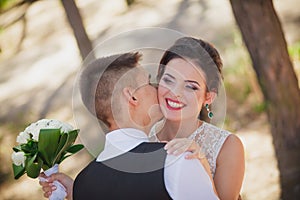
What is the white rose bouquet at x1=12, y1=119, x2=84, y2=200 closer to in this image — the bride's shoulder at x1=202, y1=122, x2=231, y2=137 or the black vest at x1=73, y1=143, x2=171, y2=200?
the black vest at x1=73, y1=143, x2=171, y2=200

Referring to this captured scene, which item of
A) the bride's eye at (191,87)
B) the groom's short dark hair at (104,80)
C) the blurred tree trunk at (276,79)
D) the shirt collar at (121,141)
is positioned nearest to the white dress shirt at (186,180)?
the shirt collar at (121,141)

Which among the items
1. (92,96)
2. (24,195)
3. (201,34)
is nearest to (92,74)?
(92,96)

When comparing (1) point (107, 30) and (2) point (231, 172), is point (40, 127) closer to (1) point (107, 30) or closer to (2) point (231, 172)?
(2) point (231, 172)

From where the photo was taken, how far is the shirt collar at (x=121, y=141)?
5.94ft

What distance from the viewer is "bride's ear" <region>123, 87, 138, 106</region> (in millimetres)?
1852

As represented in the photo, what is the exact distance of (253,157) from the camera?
5859 mm

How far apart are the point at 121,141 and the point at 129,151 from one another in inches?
2.2

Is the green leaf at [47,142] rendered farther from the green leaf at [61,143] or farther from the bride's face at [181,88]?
the bride's face at [181,88]

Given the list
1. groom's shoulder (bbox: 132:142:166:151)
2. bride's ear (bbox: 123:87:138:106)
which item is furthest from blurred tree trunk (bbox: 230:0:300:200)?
groom's shoulder (bbox: 132:142:166:151)

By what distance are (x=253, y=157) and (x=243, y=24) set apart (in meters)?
1.70

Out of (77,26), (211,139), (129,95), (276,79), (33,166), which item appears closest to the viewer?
(129,95)

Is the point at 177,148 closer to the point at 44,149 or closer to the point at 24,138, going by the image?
the point at 44,149

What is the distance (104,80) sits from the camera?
190cm

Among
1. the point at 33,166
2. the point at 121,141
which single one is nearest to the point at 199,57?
the point at 121,141
